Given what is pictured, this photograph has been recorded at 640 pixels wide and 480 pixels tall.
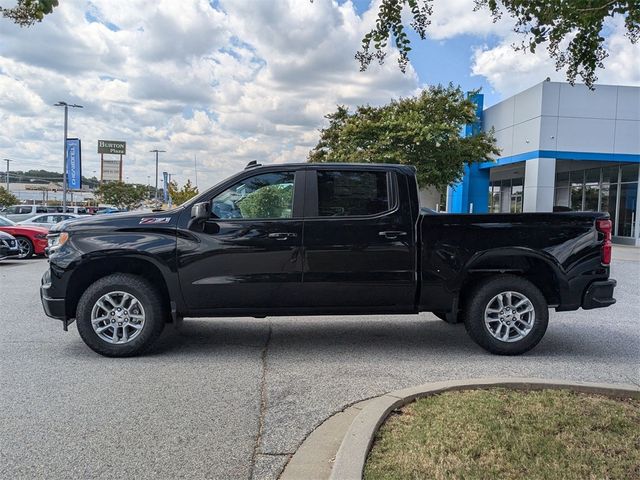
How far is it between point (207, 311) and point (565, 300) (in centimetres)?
385

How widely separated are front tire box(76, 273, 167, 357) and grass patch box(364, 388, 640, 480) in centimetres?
291

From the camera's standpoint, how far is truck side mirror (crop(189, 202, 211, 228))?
5660 millimetres

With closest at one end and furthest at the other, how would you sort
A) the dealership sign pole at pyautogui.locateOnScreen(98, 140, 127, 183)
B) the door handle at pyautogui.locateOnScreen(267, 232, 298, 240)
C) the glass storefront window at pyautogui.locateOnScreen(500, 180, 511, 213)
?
the door handle at pyautogui.locateOnScreen(267, 232, 298, 240) → the glass storefront window at pyautogui.locateOnScreen(500, 180, 511, 213) → the dealership sign pole at pyautogui.locateOnScreen(98, 140, 127, 183)

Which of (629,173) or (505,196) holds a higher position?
(629,173)

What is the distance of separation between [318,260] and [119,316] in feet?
7.07

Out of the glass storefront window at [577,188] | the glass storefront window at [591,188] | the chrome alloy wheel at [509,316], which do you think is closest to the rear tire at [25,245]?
the chrome alloy wheel at [509,316]

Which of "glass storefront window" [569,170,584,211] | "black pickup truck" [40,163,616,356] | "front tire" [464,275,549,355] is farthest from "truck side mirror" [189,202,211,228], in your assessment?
"glass storefront window" [569,170,584,211]

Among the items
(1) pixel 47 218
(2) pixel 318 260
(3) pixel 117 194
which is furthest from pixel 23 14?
(3) pixel 117 194

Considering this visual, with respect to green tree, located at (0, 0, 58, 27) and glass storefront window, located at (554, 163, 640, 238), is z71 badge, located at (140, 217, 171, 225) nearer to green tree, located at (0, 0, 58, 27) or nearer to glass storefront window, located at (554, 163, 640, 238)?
green tree, located at (0, 0, 58, 27)

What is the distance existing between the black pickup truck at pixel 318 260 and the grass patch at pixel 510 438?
1.67 meters

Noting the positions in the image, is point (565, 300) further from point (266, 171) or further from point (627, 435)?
point (266, 171)

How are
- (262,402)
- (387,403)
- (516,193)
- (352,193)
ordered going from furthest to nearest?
1. (516,193)
2. (352,193)
3. (262,402)
4. (387,403)

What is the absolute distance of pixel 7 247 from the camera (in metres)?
14.5

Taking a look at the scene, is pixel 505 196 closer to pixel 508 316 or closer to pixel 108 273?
pixel 508 316
